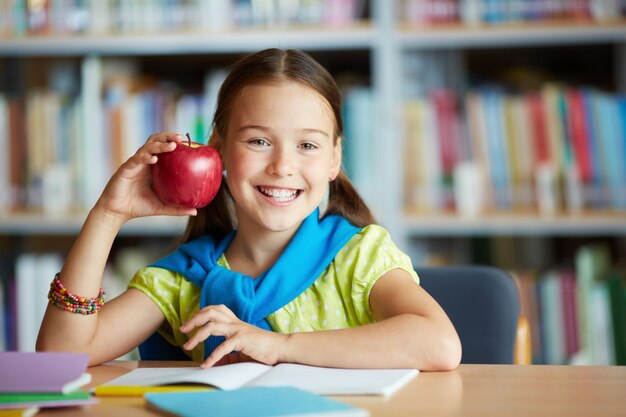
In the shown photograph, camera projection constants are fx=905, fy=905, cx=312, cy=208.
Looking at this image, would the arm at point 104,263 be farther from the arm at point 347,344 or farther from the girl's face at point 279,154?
the arm at point 347,344

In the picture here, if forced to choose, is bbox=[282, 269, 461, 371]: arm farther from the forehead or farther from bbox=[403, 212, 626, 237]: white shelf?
bbox=[403, 212, 626, 237]: white shelf

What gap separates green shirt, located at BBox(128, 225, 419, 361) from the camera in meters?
1.39

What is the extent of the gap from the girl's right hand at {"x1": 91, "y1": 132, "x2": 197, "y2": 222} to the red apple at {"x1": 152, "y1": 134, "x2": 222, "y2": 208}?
2 centimetres

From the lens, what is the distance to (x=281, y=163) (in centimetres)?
138

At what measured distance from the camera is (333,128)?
4.94ft

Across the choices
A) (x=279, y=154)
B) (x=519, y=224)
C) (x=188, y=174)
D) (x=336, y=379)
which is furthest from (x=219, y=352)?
(x=519, y=224)

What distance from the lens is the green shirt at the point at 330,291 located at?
4.55 feet

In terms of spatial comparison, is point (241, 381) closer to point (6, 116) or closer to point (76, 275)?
point (76, 275)

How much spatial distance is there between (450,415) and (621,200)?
1696mm

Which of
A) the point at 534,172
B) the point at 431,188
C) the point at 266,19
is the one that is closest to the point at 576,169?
the point at 534,172

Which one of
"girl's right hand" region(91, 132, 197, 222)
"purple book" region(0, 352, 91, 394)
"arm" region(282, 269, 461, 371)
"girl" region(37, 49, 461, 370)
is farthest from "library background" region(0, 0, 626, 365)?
"purple book" region(0, 352, 91, 394)

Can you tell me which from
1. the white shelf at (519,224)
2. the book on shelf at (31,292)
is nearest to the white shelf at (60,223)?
the book on shelf at (31,292)

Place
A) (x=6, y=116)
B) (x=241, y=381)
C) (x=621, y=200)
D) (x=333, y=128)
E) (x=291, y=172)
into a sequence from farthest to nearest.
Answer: (x=6, y=116), (x=621, y=200), (x=333, y=128), (x=291, y=172), (x=241, y=381)

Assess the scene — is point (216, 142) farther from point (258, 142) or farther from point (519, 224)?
point (519, 224)
